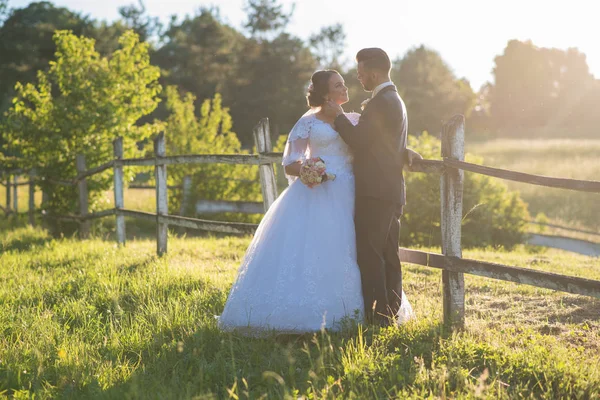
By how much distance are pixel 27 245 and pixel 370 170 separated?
7056 millimetres

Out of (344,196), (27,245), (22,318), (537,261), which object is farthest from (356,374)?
(27,245)

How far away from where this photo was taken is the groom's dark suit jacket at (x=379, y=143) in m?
4.31

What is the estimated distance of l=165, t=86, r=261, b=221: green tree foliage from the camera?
607 inches

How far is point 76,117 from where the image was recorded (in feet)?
39.0

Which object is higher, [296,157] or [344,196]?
[296,157]

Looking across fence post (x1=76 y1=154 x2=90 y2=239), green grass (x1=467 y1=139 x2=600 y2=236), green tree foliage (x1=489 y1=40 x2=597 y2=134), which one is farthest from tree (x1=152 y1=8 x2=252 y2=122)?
green tree foliage (x1=489 y1=40 x2=597 y2=134)

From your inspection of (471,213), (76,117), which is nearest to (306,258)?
(76,117)

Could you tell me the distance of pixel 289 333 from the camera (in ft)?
14.1

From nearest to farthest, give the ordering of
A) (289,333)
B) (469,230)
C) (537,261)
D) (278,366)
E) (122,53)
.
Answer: (278,366) < (289,333) < (537,261) < (122,53) < (469,230)

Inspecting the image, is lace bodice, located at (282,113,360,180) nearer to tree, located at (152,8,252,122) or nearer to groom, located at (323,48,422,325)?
groom, located at (323,48,422,325)

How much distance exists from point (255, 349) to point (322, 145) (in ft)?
5.34

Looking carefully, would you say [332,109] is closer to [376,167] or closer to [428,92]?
[376,167]

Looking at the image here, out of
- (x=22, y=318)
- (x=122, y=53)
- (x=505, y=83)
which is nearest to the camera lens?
(x=22, y=318)

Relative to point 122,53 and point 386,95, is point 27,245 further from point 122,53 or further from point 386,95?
point 386,95
